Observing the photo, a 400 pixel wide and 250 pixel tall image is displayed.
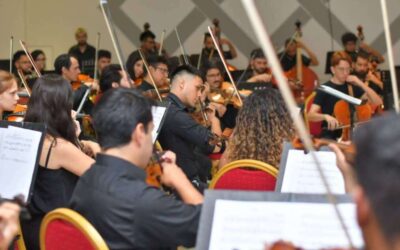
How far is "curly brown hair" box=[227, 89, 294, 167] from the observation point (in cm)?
342

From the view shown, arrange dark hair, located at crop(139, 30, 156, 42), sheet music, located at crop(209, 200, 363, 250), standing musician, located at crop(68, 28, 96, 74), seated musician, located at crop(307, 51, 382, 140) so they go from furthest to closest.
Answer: dark hair, located at crop(139, 30, 156, 42)
standing musician, located at crop(68, 28, 96, 74)
seated musician, located at crop(307, 51, 382, 140)
sheet music, located at crop(209, 200, 363, 250)

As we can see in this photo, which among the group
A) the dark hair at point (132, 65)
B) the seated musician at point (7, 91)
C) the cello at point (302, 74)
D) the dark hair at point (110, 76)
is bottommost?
the seated musician at point (7, 91)

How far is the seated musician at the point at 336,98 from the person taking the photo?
5.86m

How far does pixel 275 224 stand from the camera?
6.45ft

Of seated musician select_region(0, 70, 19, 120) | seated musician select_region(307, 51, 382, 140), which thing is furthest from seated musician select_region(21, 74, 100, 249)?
seated musician select_region(307, 51, 382, 140)

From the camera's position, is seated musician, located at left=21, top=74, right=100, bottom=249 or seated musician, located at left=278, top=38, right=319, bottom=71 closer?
seated musician, located at left=21, top=74, right=100, bottom=249

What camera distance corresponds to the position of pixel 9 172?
3.04 meters

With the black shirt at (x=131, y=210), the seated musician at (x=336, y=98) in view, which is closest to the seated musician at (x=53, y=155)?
the black shirt at (x=131, y=210)

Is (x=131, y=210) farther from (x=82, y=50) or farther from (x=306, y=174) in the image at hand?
(x=82, y=50)

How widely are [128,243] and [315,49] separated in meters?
8.82

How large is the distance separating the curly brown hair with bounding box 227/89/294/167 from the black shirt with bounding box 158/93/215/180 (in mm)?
862

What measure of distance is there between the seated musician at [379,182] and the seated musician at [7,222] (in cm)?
77

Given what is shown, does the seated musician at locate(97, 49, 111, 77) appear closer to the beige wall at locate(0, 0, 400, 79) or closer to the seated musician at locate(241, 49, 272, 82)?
the beige wall at locate(0, 0, 400, 79)

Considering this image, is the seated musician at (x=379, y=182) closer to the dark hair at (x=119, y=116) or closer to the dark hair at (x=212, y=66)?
the dark hair at (x=119, y=116)
